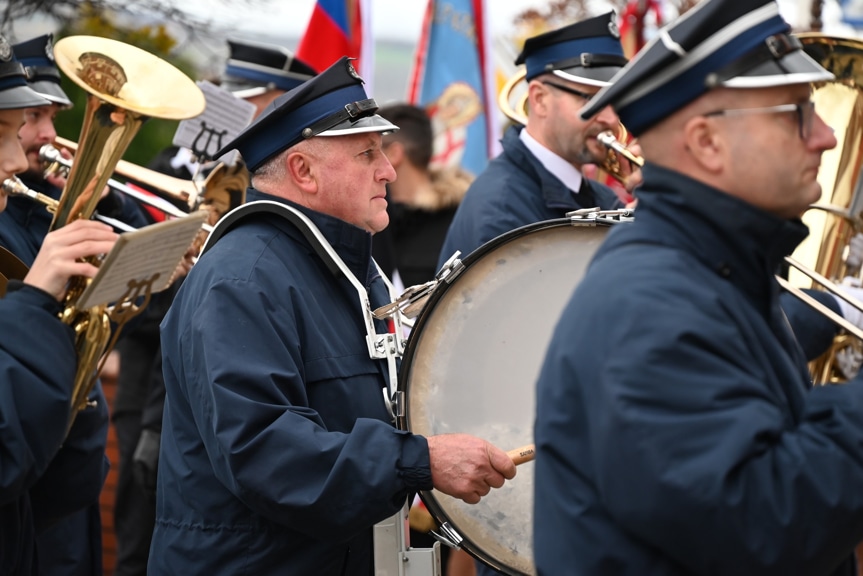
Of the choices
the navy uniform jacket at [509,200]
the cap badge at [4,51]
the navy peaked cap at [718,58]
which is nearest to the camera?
the navy peaked cap at [718,58]

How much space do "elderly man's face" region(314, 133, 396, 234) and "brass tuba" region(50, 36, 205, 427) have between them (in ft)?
1.87

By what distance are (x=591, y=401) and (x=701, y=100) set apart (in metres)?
0.56

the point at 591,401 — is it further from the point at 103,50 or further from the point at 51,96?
the point at 51,96

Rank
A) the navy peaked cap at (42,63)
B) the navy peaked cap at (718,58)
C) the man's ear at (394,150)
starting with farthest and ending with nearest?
the man's ear at (394,150) → the navy peaked cap at (42,63) → the navy peaked cap at (718,58)

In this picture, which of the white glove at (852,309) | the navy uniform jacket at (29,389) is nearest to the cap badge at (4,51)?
the navy uniform jacket at (29,389)

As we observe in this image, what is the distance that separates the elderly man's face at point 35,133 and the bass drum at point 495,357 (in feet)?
7.09

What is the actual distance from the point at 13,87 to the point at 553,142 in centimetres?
212

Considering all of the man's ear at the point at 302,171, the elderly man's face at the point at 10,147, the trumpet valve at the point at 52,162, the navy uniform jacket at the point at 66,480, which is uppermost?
the elderly man's face at the point at 10,147

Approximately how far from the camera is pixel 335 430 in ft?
11.0

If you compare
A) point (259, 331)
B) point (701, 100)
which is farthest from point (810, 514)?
point (259, 331)

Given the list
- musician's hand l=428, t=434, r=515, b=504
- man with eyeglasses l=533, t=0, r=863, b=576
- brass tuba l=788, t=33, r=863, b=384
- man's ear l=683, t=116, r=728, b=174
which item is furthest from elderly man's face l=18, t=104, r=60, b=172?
man's ear l=683, t=116, r=728, b=174

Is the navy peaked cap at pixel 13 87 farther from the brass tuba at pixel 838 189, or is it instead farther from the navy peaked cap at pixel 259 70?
the brass tuba at pixel 838 189

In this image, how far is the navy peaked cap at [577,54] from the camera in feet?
16.2

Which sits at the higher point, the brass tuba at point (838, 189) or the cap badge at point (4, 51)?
the cap badge at point (4, 51)
